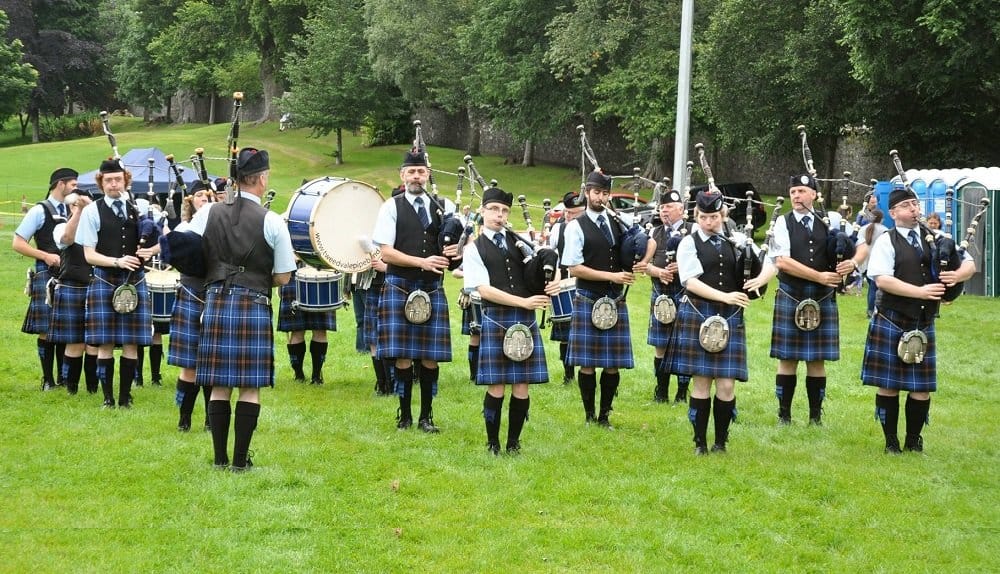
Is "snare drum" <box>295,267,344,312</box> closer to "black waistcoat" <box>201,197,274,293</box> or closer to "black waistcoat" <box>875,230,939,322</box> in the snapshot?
"black waistcoat" <box>201,197,274,293</box>

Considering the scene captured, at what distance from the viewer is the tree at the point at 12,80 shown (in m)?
Result: 44.3

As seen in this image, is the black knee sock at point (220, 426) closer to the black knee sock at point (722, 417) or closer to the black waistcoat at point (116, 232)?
the black waistcoat at point (116, 232)

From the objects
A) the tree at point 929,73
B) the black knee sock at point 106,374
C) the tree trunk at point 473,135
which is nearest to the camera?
the black knee sock at point 106,374

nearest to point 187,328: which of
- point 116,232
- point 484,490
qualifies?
point 116,232

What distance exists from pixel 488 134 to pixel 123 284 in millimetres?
39302

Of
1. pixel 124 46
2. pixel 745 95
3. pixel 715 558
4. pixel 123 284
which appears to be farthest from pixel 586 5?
pixel 124 46

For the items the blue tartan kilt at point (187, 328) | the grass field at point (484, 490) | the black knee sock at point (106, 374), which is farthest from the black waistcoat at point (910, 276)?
the black knee sock at point (106, 374)

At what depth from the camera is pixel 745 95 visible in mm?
25047

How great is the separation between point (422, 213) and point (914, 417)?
3432 millimetres

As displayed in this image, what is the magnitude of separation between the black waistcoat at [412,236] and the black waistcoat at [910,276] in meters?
2.89

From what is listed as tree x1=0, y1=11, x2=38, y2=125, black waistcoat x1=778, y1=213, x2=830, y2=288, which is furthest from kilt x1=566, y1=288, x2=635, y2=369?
tree x1=0, y1=11, x2=38, y2=125

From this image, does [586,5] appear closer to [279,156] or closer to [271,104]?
[279,156]

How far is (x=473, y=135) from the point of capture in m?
44.7

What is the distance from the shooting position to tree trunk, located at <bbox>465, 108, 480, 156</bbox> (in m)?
43.1
